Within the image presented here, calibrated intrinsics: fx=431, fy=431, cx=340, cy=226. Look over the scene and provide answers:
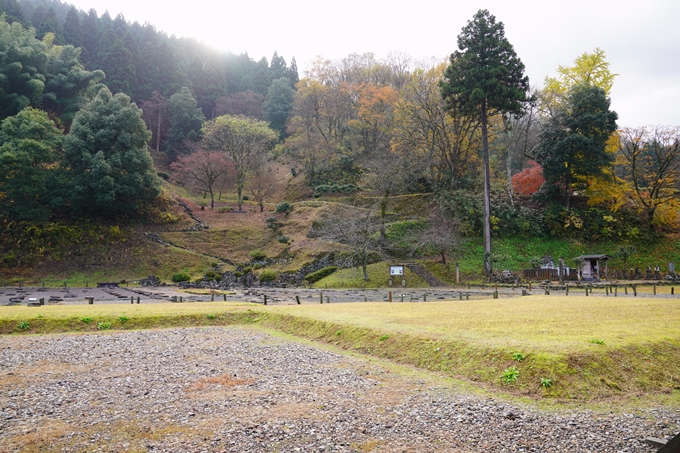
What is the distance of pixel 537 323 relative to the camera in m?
13.4

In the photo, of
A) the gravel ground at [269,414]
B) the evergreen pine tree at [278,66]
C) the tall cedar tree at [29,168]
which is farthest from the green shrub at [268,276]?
the evergreen pine tree at [278,66]

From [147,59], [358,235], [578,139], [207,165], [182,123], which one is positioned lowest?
[358,235]

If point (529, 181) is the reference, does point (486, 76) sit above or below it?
above

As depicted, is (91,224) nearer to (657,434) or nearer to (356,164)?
(356,164)

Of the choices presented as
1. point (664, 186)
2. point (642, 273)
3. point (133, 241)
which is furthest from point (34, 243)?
point (664, 186)

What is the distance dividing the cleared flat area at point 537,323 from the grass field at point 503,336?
0.03m

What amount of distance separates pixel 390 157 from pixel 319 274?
18180 millimetres

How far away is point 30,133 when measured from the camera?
4138 centimetres

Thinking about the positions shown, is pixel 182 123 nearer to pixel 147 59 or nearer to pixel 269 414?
pixel 147 59

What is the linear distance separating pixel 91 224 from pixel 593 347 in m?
46.9

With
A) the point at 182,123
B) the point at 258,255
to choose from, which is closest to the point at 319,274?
the point at 258,255

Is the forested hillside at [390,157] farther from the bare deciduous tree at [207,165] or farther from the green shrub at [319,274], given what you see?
the green shrub at [319,274]

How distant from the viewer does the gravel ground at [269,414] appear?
6020mm

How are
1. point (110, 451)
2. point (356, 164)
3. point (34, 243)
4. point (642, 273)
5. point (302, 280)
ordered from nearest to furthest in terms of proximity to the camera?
point (110, 451)
point (642, 273)
point (302, 280)
point (34, 243)
point (356, 164)
